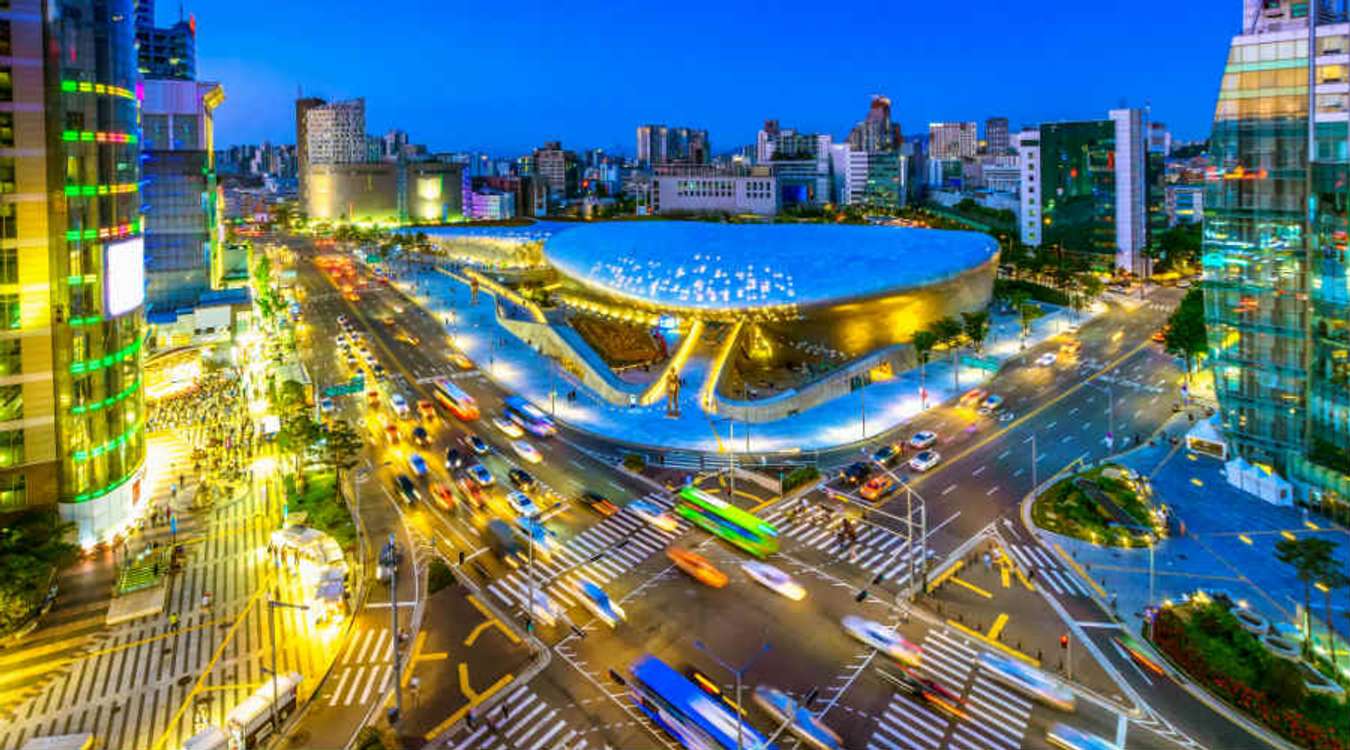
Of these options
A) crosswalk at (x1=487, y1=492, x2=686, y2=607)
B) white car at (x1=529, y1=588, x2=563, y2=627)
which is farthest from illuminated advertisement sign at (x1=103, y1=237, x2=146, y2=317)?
white car at (x1=529, y1=588, x2=563, y2=627)

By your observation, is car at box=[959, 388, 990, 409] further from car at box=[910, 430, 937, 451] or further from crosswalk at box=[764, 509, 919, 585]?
crosswalk at box=[764, 509, 919, 585]

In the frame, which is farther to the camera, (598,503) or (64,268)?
(598,503)

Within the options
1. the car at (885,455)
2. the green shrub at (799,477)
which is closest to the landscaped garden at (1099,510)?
the car at (885,455)

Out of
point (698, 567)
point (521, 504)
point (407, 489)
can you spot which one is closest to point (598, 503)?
point (521, 504)

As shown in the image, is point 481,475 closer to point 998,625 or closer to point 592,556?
point 592,556

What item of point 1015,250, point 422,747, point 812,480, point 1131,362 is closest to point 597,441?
point 812,480

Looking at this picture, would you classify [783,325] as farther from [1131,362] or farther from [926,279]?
[1131,362]
